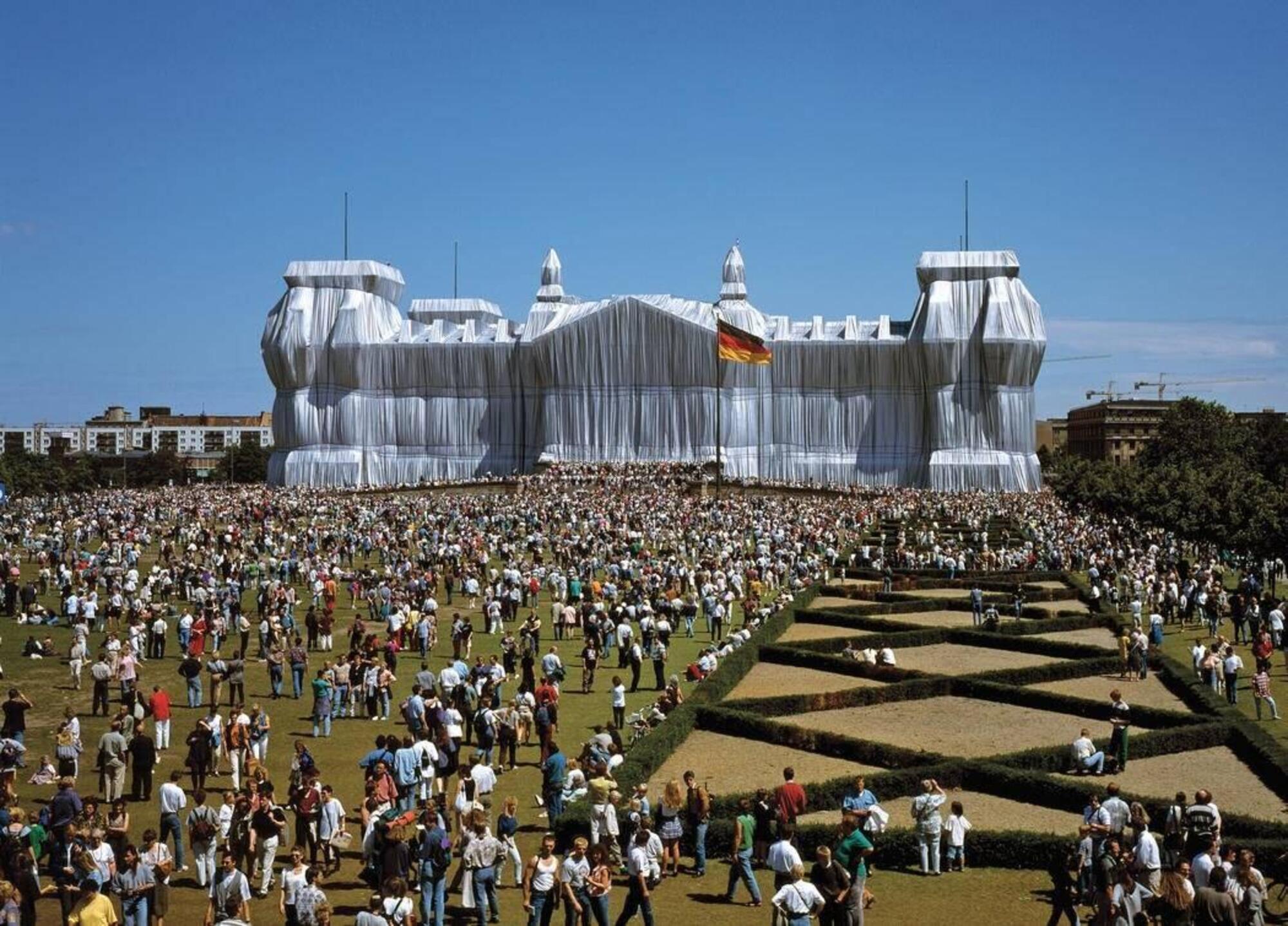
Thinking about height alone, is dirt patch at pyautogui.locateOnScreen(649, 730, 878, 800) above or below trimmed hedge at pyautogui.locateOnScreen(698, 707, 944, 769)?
below

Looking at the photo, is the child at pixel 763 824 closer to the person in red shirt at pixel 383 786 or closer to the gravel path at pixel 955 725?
the person in red shirt at pixel 383 786

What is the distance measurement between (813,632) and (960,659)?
13.0ft

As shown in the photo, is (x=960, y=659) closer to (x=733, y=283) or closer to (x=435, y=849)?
(x=435, y=849)

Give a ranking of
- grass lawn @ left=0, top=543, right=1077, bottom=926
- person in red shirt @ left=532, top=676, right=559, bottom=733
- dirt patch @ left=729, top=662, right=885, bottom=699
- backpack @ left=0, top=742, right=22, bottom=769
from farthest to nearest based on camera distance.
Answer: dirt patch @ left=729, top=662, right=885, bottom=699
person in red shirt @ left=532, top=676, right=559, bottom=733
backpack @ left=0, top=742, right=22, bottom=769
grass lawn @ left=0, top=543, right=1077, bottom=926

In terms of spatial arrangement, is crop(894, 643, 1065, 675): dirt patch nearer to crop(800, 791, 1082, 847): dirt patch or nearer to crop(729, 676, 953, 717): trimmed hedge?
crop(729, 676, 953, 717): trimmed hedge

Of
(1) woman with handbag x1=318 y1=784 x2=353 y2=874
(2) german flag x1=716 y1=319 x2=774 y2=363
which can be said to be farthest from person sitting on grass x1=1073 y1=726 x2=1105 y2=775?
(2) german flag x1=716 y1=319 x2=774 y2=363

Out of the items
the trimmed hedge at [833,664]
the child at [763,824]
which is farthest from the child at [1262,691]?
the child at [763,824]

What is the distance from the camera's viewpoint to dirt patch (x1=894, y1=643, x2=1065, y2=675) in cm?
2622

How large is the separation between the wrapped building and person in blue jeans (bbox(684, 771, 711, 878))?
199 feet

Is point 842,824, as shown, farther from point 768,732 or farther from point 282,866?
point 768,732

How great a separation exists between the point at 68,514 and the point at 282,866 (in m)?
38.2

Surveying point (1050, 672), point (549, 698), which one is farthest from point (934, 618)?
point (549, 698)

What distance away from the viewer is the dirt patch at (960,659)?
86.0 feet

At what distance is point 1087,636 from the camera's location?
98.1 ft
